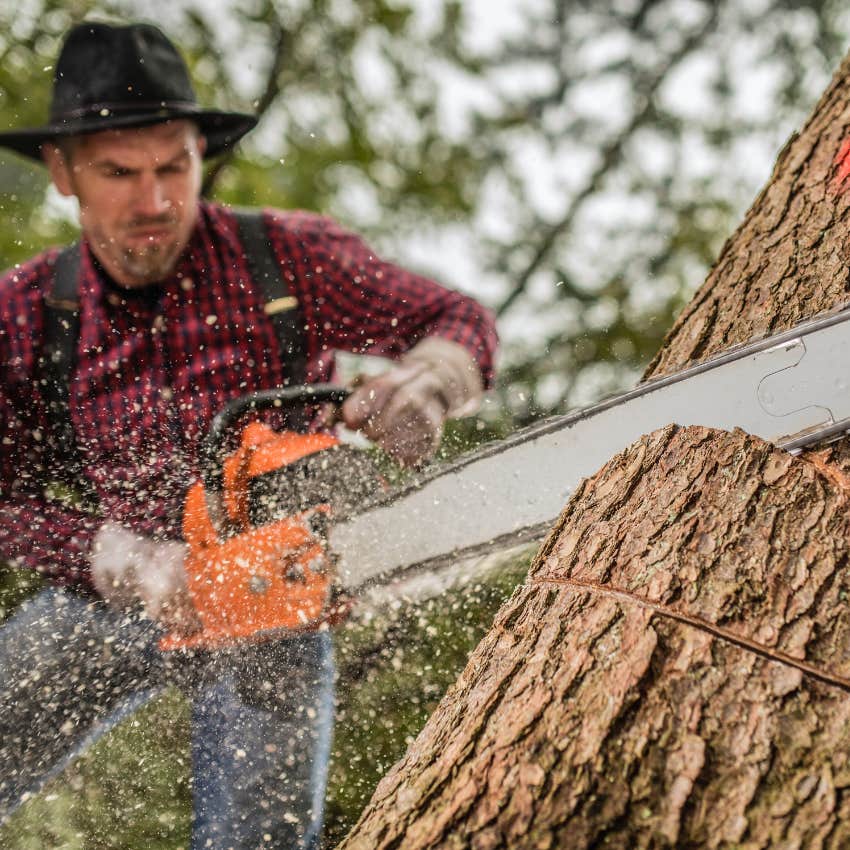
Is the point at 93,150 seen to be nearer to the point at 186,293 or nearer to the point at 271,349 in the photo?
the point at 186,293

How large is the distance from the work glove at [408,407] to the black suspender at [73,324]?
437mm

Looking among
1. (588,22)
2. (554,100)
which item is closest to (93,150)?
(554,100)

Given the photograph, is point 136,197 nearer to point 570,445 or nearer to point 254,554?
point 254,554

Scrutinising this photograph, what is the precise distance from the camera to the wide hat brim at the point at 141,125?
1.78 m

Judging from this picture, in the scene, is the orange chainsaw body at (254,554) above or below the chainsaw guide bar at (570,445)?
above

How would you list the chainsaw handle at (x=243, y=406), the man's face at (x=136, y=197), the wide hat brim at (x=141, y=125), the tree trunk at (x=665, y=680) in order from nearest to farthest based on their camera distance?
the tree trunk at (x=665, y=680)
the chainsaw handle at (x=243, y=406)
the wide hat brim at (x=141, y=125)
the man's face at (x=136, y=197)

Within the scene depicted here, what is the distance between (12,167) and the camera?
132 inches

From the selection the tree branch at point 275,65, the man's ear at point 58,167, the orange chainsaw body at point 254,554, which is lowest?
the orange chainsaw body at point 254,554

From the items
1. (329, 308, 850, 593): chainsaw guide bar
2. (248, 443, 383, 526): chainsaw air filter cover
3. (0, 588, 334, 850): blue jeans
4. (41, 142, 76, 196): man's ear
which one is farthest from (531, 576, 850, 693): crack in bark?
(41, 142, 76, 196): man's ear

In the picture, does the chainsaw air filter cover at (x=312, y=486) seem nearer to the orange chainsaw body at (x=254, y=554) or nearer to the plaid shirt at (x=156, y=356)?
the orange chainsaw body at (x=254, y=554)

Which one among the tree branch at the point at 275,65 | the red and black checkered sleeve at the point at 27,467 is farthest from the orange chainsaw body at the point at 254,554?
the tree branch at the point at 275,65

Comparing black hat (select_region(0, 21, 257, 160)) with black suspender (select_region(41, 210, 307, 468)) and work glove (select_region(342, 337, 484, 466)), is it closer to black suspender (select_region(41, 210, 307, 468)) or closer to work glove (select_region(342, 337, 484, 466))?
black suspender (select_region(41, 210, 307, 468))

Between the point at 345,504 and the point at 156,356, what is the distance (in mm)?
825

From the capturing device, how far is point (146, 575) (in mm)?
1449
